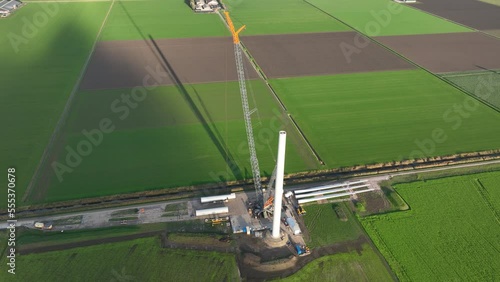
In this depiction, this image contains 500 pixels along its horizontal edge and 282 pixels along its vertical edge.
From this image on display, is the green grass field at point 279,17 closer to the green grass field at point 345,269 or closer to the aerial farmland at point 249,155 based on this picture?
the aerial farmland at point 249,155

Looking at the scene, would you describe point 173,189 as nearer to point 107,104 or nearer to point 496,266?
point 107,104

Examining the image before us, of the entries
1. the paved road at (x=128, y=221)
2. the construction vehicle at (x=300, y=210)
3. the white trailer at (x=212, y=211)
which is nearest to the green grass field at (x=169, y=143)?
the paved road at (x=128, y=221)

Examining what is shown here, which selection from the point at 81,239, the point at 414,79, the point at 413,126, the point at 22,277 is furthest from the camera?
the point at 414,79

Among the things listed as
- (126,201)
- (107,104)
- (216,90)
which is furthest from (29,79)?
(126,201)

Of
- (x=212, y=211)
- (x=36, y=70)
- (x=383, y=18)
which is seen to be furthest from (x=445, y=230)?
(x=383, y=18)

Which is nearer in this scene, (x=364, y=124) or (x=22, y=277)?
(x=22, y=277)
